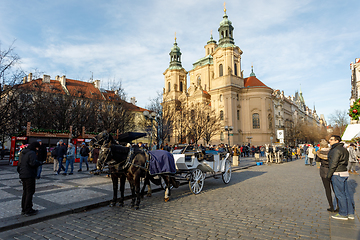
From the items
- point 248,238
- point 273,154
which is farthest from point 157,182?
point 273,154

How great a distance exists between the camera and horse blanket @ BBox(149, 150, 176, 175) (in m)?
7.12

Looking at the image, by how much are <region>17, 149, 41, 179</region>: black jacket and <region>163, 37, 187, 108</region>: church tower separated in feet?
191

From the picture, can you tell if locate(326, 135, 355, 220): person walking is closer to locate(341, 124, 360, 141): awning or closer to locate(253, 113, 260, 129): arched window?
locate(341, 124, 360, 141): awning

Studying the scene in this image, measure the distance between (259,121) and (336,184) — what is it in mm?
51126

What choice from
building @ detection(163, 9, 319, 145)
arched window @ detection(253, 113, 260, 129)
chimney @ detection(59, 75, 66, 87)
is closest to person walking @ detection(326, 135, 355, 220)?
building @ detection(163, 9, 319, 145)

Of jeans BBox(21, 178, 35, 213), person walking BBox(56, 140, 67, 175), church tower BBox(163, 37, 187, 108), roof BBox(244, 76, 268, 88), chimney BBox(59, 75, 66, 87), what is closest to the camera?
jeans BBox(21, 178, 35, 213)

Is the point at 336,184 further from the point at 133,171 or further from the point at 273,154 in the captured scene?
the point at 273,154

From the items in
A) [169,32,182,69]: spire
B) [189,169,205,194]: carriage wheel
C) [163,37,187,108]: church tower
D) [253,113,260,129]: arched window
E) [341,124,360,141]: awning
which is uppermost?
[169,32,182,69]: spire

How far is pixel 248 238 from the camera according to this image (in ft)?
14.4

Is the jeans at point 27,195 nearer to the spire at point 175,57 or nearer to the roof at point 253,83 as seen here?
the roof at point 253,83

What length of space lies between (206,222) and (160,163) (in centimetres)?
255

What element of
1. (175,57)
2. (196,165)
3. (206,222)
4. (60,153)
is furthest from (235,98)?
(206,222)

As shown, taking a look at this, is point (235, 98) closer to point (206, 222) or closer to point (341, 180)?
point (341, 180)

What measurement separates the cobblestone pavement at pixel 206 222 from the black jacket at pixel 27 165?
1.35 m
